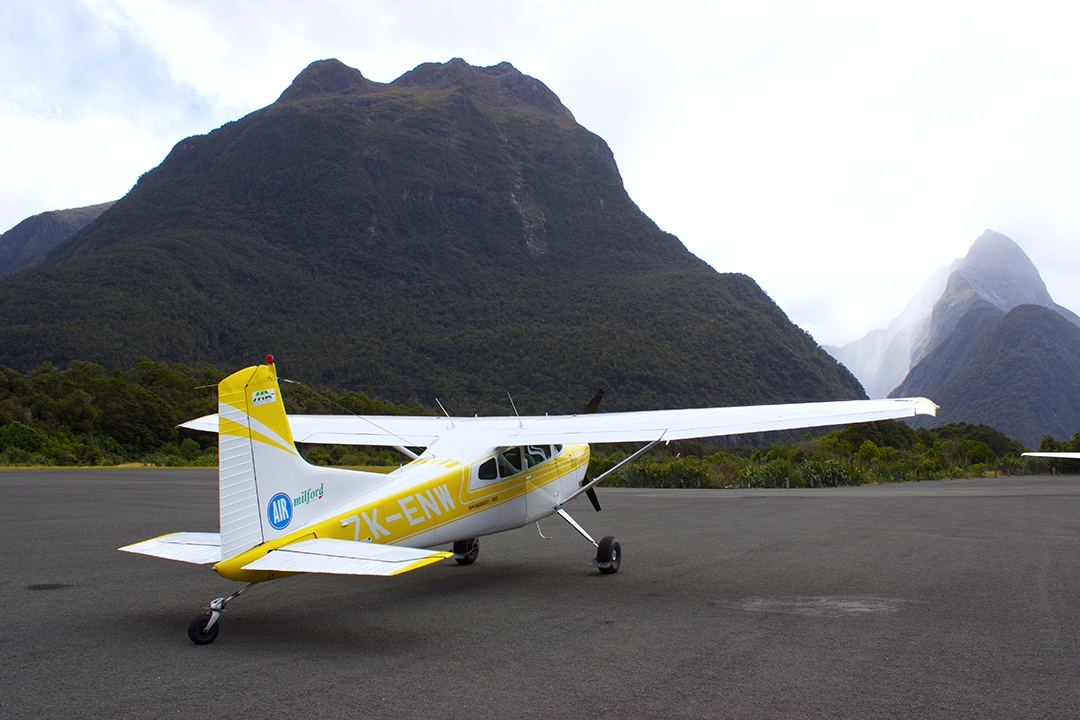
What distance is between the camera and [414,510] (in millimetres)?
6980

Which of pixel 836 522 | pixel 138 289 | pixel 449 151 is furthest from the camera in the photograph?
pixel 449 151

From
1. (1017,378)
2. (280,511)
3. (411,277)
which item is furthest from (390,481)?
(1017,378)

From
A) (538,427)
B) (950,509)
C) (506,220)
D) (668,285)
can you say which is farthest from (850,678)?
(506,220)

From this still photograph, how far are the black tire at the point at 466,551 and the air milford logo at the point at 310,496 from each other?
3376 mm

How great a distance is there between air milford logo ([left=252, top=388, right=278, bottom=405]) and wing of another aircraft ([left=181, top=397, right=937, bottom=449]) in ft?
8.36

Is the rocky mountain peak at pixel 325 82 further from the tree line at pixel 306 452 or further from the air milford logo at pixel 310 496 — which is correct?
the air milford logo at pixel 310 496

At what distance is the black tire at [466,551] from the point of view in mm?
9352

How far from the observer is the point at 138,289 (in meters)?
80.4

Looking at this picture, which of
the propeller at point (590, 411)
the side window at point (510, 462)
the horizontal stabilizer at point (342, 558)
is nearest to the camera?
the horizontal stabilizer at point (342, 558)

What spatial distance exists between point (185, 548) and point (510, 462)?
363cm

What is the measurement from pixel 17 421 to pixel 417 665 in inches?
1456

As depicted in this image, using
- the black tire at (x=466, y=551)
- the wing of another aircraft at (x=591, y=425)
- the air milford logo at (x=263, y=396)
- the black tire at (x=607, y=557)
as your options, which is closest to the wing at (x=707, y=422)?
the wing of another aircraft at (x=591, y=425)

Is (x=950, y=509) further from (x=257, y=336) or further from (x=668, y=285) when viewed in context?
(x=668, y=285)

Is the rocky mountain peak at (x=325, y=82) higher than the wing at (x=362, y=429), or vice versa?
the rocky mountain peak at (x=325, y=82)
